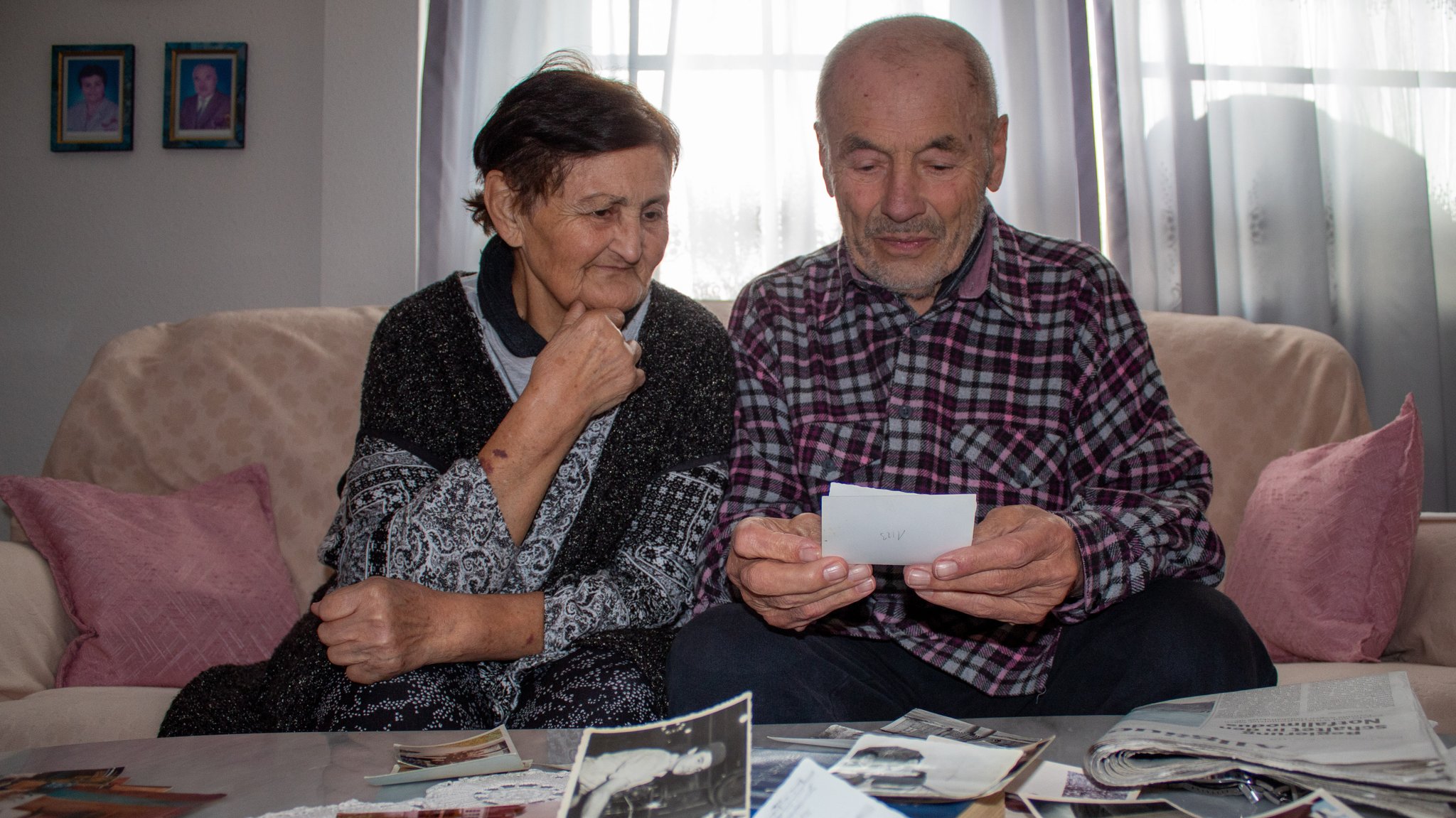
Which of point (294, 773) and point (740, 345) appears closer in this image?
point (294, 773)

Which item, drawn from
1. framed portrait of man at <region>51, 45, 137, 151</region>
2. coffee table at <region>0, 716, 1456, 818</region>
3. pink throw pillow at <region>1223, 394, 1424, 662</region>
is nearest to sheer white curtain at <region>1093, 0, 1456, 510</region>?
pink throw pillow at <region>1223, 394, 1424, 662</region>

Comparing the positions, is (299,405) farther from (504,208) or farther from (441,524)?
(441,524)

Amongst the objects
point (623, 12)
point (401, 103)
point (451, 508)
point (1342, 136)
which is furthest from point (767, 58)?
point (451, 508)

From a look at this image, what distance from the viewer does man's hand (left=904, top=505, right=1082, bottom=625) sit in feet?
3.45

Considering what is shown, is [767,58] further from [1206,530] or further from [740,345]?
[1206,530]

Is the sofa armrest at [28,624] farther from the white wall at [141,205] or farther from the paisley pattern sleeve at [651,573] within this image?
the white wall at [141,205]

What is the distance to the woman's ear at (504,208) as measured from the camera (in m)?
1.58

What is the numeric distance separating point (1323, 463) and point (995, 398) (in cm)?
76

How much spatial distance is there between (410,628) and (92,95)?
2.66 m

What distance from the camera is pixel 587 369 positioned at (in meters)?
1.42

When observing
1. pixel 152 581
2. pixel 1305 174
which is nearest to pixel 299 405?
pixel 152 581

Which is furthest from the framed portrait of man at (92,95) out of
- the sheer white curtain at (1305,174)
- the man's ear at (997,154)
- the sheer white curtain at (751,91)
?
the sheer white curtain at (1305,174)

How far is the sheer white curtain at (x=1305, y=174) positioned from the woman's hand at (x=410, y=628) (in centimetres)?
224

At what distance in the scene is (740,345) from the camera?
1.57 m
